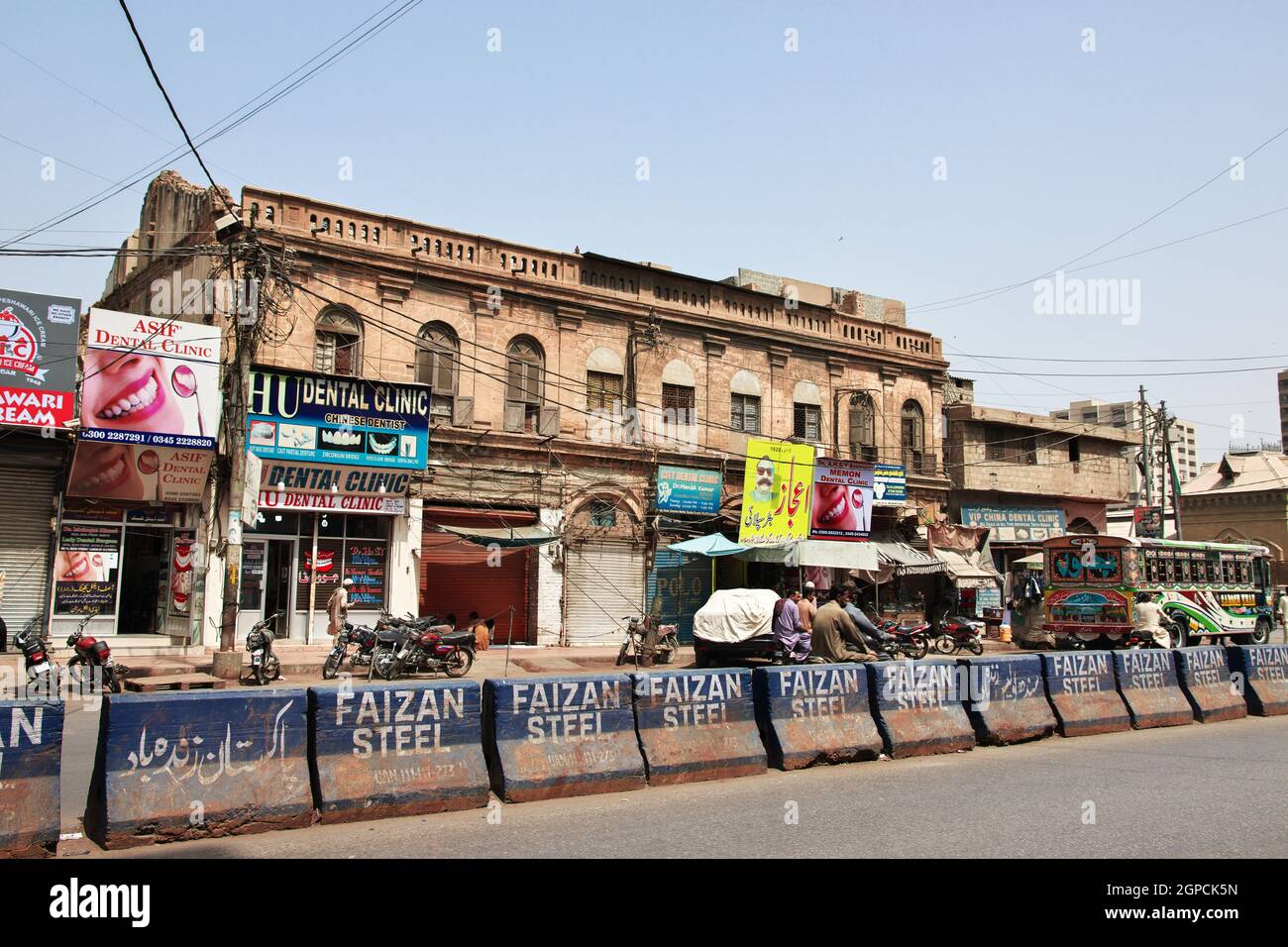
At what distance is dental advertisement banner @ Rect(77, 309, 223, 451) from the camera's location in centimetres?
1908

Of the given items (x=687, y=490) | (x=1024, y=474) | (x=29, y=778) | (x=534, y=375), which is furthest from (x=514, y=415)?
(x=1024, y=474)

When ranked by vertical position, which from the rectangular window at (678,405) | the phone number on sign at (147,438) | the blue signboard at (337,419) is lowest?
the phone number on sign at (147,438)

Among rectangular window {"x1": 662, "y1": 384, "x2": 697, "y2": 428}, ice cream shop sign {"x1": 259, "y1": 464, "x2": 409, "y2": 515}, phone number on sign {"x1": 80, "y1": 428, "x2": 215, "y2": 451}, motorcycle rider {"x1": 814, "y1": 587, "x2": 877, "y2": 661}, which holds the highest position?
rectangular window {"x1": 662, "y1": 384, "x2": 697, "y2": 428}

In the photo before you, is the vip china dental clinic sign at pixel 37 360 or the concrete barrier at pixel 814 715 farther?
the vip china dental clinic sign at pixel 37 360

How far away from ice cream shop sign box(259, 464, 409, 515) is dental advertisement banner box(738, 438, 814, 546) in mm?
9437

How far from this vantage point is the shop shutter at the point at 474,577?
23.1 m

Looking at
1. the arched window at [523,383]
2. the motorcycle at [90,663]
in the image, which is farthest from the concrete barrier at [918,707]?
the arched window at [523,383]

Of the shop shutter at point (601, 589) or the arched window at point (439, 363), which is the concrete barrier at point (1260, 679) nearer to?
the shop shutter at point (601, 589)

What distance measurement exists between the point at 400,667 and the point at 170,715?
10638mm

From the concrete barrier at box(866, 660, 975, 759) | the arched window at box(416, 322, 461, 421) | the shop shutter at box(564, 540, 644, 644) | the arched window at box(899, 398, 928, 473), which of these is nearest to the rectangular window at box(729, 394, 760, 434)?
the shop shutter at box(564, 540, 644, 644)

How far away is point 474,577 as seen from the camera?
24125mm

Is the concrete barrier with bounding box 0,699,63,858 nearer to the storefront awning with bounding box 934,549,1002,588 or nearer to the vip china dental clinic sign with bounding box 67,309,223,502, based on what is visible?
the vip china dental clinic sign with bounding box 67,309,223,502

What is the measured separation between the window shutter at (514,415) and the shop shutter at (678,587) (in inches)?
207
